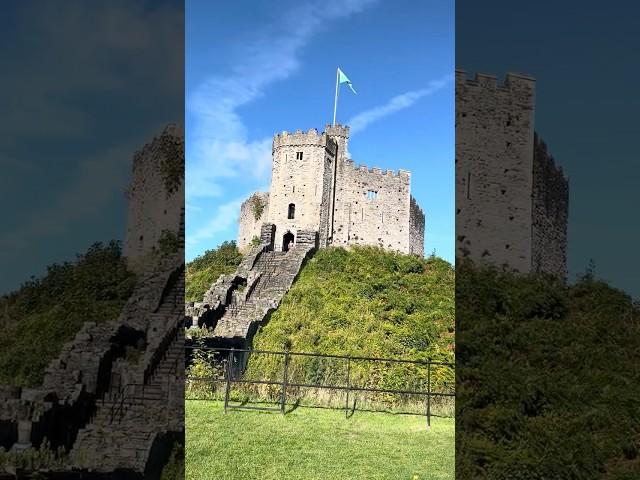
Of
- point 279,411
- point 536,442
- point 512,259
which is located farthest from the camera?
point 512,259

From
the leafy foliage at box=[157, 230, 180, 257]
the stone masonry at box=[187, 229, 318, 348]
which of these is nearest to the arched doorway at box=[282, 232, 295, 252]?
the stone masonry at box=[187, 229, 318, 348]

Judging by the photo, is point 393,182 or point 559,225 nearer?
point 559,225

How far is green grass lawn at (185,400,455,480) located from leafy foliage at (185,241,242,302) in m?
9.60

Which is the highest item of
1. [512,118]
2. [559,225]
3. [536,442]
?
[512,118]

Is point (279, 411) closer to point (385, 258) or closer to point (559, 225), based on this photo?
point (559, 225)

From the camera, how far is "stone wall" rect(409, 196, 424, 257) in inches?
842

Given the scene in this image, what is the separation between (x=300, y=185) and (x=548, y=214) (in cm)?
1025

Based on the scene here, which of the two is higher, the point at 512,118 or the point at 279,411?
the point at 512,118

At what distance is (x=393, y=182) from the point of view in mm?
21609

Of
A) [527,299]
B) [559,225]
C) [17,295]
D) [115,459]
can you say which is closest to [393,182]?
[559,225]

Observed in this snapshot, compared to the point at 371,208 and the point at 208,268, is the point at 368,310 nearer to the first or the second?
the point at 208,268

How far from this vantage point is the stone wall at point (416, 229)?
70.2 ft

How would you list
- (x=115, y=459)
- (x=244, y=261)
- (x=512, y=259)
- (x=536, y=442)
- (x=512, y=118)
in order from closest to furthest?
(x=115, y=459), (x=536, y=442), (x=512, y=259), (x=512, y=118), (x=244, y=261)

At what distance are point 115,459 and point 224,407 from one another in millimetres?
1983
